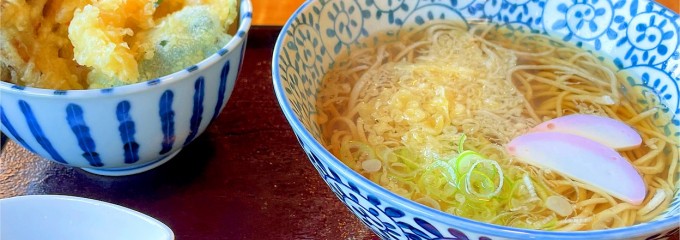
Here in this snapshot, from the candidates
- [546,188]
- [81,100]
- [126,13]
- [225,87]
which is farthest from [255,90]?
[546,188]

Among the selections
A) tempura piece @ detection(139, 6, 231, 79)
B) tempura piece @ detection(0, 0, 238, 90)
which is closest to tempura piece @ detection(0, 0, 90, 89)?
tempura piece @ detection(0, 0, 238, 90)

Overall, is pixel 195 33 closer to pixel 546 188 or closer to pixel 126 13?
pixel 126 13

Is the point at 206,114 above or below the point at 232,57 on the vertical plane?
below

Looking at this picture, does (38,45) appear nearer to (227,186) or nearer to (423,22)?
(227,186)

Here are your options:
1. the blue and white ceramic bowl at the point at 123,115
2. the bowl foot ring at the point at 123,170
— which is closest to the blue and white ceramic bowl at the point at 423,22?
the blue and white ceramic bowl at the point at 123,115

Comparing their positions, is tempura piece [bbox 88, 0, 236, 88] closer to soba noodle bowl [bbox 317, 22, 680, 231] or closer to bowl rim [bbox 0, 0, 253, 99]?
bowl rim [bbox 0, 0, 253, 99]

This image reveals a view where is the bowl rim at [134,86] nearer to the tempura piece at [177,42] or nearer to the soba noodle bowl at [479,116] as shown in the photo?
the tempura piece at [177,42]
